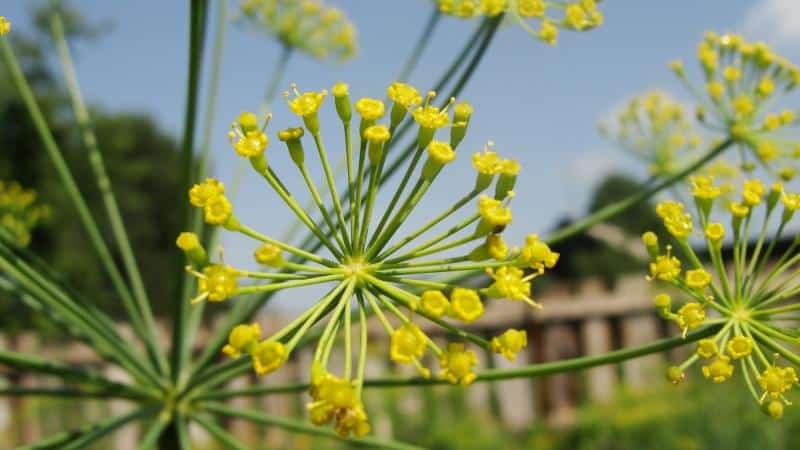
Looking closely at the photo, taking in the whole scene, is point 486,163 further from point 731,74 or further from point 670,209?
point 731,74

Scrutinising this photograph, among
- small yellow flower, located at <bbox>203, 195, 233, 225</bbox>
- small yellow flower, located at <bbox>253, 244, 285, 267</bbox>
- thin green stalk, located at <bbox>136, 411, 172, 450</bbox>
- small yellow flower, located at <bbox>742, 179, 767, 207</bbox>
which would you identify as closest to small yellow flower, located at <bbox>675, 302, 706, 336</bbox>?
small yellow flower, located at <bbox>742, 179, 767, 207</bbox>

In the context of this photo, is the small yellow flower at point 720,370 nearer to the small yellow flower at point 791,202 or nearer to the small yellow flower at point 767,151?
the small yellow flower at point 791,202

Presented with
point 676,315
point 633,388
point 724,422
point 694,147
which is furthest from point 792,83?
point 633,388

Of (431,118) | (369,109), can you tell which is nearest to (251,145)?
(369,109)

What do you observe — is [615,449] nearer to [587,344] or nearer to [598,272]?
[587,344]

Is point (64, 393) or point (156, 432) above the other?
point (64, 393)
